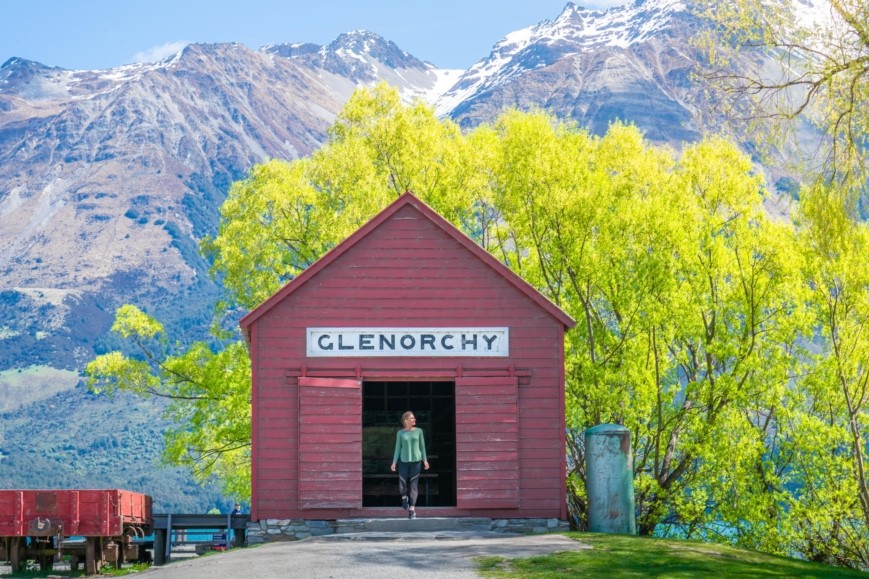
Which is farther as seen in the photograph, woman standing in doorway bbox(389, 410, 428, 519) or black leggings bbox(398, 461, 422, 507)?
black leggings bbox(398, 461, 422, 507)

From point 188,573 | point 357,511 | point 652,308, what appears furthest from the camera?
point 652,308

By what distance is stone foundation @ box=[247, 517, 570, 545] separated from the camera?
24.5 metres

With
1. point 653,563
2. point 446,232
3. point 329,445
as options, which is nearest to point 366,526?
point 329,445

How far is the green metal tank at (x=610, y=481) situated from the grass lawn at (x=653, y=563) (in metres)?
2.85

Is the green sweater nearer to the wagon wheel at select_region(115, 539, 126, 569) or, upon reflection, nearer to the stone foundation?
the stone foundation

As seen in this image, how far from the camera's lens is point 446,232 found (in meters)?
25.8

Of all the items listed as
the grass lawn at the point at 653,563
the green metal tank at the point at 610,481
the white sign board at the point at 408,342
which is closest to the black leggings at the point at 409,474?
the white sign board at the point at 408,342

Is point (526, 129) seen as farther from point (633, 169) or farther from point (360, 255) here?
point (360, 255)

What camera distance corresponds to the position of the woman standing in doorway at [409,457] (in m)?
24.1

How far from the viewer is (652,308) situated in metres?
35.8

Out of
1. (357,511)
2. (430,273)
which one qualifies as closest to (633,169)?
(430,273)

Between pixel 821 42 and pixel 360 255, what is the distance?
401 inches

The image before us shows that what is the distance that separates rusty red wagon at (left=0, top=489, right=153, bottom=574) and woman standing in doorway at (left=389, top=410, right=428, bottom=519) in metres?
6.19

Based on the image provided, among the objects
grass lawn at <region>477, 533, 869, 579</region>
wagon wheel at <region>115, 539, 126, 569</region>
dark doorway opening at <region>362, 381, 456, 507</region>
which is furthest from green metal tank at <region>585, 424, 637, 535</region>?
wagon wheel at <region>115, 539, 126, 569</region>
